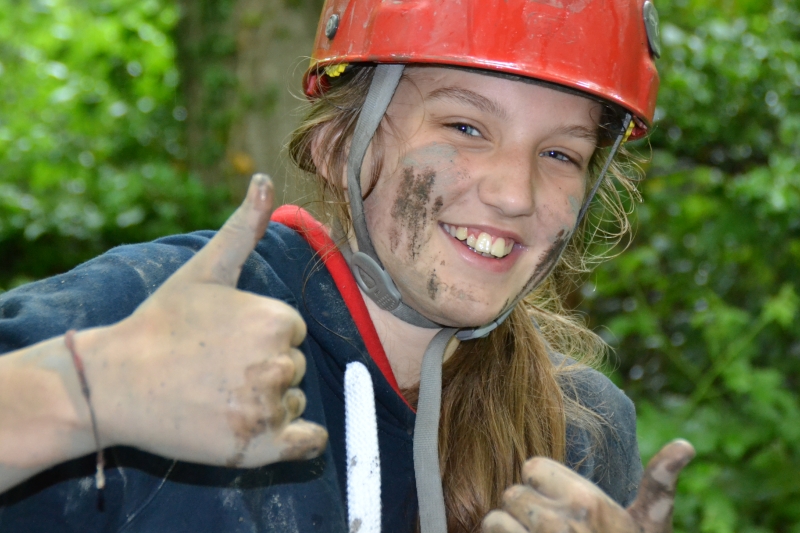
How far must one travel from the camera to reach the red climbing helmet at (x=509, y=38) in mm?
1583

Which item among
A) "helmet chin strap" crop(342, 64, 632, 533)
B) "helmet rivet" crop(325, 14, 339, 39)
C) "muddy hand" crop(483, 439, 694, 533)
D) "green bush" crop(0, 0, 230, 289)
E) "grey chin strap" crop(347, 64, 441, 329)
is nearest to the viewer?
"muddy hand" crop(483, 439, 694, 533)

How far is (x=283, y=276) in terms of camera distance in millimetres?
1574

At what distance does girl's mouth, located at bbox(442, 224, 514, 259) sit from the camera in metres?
1.65

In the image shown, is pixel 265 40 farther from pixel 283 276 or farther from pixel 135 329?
pixel 135 329

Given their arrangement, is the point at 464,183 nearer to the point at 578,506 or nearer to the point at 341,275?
the point at 341,275

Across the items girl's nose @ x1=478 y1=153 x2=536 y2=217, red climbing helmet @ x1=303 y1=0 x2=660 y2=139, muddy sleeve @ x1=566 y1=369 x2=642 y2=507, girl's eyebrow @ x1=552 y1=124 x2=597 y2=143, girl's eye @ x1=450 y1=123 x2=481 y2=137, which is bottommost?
muddy sleeve @ x1=566 y1=369 x2=642 y2=507

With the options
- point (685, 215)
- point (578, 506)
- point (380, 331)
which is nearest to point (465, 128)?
point (380, 331)

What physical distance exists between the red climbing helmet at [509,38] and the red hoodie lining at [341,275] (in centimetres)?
35

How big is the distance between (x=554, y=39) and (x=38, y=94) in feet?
14.2

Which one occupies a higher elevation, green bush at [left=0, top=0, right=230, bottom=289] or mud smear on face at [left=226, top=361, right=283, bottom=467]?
mud smear on face at [left=226, top=361, right=283, bottom=467]

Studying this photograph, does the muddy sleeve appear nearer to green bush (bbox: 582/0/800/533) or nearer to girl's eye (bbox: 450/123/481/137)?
girl's eye (bbox: 450/123/481/137)

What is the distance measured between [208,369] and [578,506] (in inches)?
23.8

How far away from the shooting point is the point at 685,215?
3670 millimetres

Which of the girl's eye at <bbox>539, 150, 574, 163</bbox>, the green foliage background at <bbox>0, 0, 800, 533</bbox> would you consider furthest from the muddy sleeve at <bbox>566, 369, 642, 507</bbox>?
the green foliage background at <bbox>0, 0, 800, 533</bbox>
